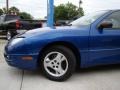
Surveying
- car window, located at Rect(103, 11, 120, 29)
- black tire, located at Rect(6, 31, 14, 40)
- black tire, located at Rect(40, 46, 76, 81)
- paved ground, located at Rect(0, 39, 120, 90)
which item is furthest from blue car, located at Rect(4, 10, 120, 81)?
black tire, located at Rect(6, 31, 14, 40)

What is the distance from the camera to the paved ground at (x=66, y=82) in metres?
4.62

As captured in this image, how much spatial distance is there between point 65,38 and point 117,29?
1.24 meters

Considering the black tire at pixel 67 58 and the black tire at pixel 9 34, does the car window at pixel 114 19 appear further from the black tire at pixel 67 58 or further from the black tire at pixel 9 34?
the black tire at pixel 9 34

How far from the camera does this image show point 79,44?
5051mm

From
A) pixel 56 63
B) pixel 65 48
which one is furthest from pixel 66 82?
pixel 65 48

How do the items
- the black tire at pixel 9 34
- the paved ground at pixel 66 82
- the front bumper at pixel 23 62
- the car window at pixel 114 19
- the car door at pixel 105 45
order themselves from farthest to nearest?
1. the black tire at pixel 9 34
2. the car window at pixel 114 19
3. the car door at pixel 105 45
4. the front bumper at pixel 23 62
5. the paved ground at pixel 66 82

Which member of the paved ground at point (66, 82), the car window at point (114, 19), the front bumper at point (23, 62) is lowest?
the paved ground at point (66, 82)

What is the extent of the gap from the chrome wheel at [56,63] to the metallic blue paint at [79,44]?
224mm

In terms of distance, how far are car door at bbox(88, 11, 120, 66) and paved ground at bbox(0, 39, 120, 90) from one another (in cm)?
34

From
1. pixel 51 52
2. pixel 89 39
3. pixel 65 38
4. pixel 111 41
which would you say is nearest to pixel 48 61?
pixel 51 52

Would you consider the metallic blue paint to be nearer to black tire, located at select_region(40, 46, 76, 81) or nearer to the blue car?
the blue car

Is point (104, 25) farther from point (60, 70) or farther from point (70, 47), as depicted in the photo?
point (60, 70)

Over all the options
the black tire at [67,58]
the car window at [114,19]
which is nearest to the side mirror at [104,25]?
the car window at [114,19]

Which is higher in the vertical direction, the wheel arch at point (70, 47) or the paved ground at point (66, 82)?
the wheel arch at point (70, 47)
